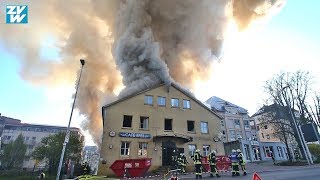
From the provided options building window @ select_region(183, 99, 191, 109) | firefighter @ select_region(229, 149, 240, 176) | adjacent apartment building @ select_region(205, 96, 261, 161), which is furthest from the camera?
adjacent apartment building @ select_region(205, 96, 261, 161)

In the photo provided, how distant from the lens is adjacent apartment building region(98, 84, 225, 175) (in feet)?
73.6

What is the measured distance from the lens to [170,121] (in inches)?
1021

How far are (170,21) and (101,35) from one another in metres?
11.3

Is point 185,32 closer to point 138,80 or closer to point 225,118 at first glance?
point 138,80

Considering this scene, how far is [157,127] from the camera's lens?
24.5 meters

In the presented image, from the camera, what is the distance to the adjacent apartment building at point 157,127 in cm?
2244

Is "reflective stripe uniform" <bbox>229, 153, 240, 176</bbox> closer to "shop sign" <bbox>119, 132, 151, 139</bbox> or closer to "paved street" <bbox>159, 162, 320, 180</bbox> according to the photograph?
"paved street" <bbox>159, 162, 320, 180</bbox>

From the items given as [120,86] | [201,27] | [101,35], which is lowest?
[120,86]

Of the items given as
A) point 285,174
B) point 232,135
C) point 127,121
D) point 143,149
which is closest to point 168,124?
point 143,149

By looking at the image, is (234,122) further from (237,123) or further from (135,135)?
(135,135)

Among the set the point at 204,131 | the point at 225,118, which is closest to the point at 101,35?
the point at 204,131

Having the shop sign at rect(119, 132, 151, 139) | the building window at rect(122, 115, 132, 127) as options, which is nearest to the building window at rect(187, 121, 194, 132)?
the shop sign at rect(119, 132, 151, 139)

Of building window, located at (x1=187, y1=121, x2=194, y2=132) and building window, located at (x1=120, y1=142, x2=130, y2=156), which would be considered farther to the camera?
building window, located at (x1=187, y1=121, x2=194, y2=132)

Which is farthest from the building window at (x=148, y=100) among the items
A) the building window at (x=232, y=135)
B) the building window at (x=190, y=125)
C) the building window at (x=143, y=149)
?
the building window at (x=232, y=135)
